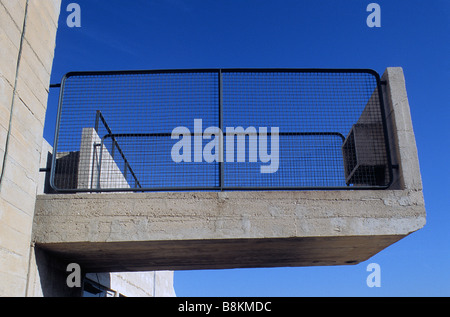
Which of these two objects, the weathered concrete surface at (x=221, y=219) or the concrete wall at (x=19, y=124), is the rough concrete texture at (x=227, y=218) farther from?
the concrete wall at (x=19, y=124)

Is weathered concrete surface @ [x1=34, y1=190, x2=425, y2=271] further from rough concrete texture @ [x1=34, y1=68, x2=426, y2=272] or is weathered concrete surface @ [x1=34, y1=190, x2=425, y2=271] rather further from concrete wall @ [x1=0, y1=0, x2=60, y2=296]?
concrete wall @ [x1=0, y1=0, x2=60, y2=296]

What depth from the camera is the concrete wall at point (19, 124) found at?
466 centimetres

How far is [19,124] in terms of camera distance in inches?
197

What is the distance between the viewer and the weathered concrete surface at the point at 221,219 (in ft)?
17.7

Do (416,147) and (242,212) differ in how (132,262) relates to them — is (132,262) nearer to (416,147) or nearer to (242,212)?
(242,212)

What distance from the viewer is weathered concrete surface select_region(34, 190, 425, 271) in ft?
17.7

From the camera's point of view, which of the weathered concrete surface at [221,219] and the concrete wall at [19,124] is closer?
the concrete wall at [19,124]

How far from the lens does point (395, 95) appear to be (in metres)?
6.12

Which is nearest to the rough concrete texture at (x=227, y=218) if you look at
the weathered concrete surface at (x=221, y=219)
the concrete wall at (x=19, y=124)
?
the weathered concrete surface at (x=221, y=219)

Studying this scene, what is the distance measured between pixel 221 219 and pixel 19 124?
245 centimetres

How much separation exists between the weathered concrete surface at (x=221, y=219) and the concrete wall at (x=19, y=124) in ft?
1.26

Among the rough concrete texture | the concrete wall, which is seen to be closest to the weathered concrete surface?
the rough concrete texture
